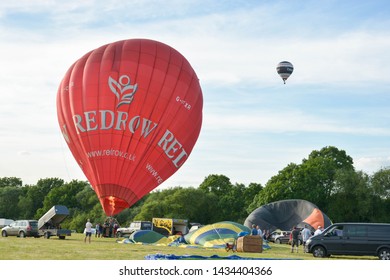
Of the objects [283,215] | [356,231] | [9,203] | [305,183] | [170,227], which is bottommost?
[356,231]

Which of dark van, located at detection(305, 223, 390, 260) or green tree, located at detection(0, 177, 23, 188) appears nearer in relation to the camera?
dark van, located at detection(305, 223, 390, 260)

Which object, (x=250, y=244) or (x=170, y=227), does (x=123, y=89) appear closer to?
(x=250, y=244)

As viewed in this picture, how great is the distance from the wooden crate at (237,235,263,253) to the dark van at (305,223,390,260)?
288cm

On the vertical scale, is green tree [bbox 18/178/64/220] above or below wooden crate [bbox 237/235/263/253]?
above

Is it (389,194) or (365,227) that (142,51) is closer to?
(365,227)

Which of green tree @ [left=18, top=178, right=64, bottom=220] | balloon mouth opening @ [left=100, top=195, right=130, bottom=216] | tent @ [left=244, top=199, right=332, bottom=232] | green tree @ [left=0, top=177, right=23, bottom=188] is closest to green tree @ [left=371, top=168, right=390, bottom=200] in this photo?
tent @ [left=244, top=199, right=332, bottom=232]

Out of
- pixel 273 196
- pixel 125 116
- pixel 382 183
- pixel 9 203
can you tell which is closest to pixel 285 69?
pixel 125 116

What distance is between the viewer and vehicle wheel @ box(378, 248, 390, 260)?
27.3 meters

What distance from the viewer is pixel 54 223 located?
43938mm

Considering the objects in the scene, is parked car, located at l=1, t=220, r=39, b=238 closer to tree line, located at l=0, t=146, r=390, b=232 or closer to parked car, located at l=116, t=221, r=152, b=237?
parked car, located at l=116, t=221, r=152, b=237

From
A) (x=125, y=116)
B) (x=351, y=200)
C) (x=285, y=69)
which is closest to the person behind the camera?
(x=125, y=116)

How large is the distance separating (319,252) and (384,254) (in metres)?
2.90

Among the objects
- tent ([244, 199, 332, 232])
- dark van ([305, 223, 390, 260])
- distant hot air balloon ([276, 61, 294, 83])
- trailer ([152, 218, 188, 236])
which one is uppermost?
distant hot air balloon ([276, 61, 294, 83])

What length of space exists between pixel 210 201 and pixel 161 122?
55.2 meters
